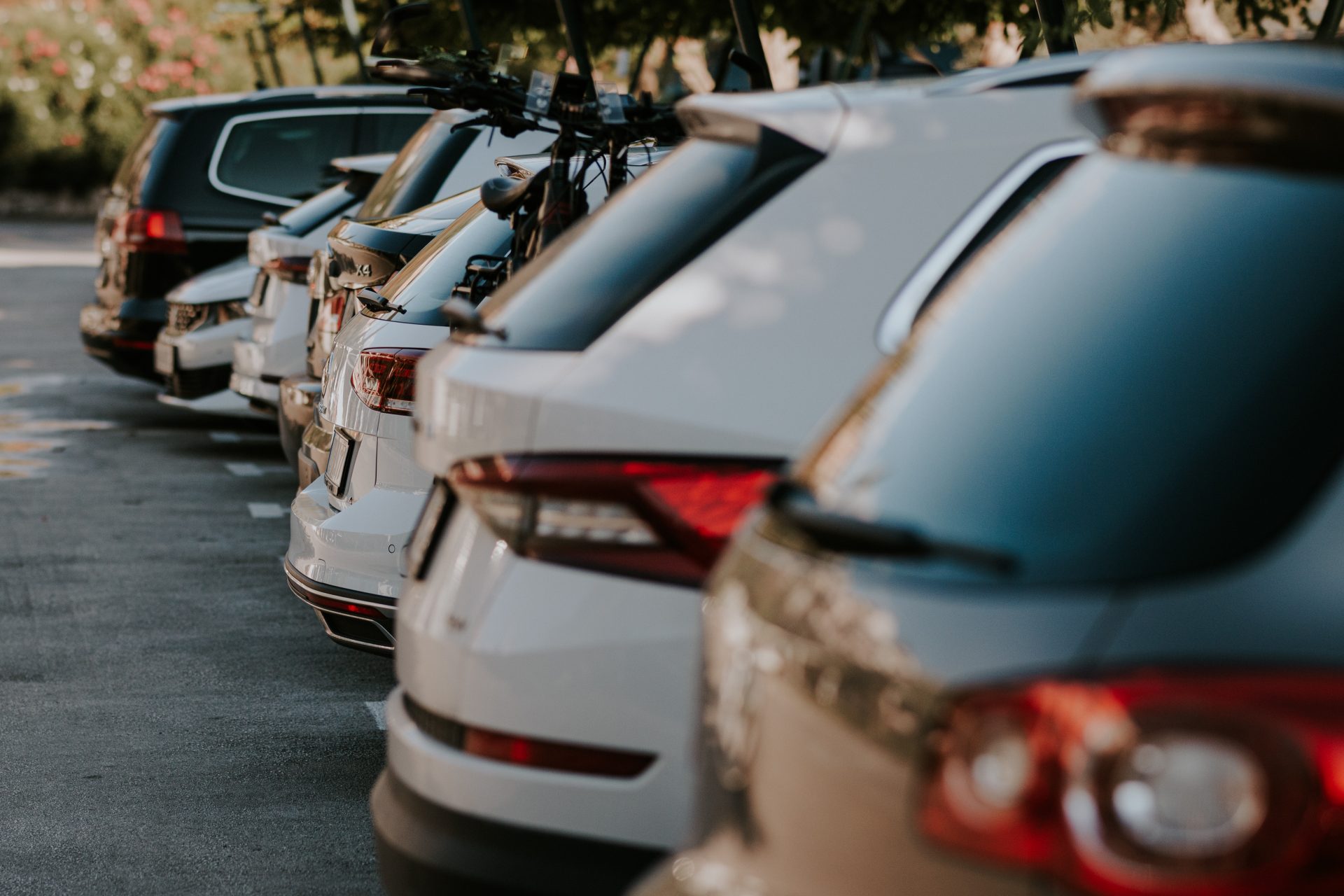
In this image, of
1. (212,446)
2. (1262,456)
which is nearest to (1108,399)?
(1262,456)

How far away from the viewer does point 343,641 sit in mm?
5566

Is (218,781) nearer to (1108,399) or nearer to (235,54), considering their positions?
(1108,399)

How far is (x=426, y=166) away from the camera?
340 inches

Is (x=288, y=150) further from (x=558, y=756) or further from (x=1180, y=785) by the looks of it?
(x=1180, y=785)

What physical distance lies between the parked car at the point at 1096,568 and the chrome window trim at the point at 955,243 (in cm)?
69

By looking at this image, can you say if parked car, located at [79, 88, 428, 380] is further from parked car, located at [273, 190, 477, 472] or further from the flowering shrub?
the flowering shrub

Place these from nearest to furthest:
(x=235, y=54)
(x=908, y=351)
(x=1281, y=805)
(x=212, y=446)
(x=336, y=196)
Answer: (x=1281, y=805) < (x=908, y=351) < (x=336, y=196) < (x=212, y=446) < (x=235, y=54)

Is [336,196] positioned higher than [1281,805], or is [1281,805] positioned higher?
[1281,805]

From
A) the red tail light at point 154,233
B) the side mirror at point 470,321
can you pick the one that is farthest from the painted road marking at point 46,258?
the side mirror at point 470,321

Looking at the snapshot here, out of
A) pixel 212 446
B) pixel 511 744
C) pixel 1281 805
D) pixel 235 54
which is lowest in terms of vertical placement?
pixel 235 54

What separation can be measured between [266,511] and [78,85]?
1329 inches

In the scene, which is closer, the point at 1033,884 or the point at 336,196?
the point at 1033,884

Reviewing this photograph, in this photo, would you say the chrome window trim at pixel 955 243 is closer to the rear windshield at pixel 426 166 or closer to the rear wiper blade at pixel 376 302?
the rear wiper blade at pixel 376 302

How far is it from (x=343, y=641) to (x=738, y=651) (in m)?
3.54
